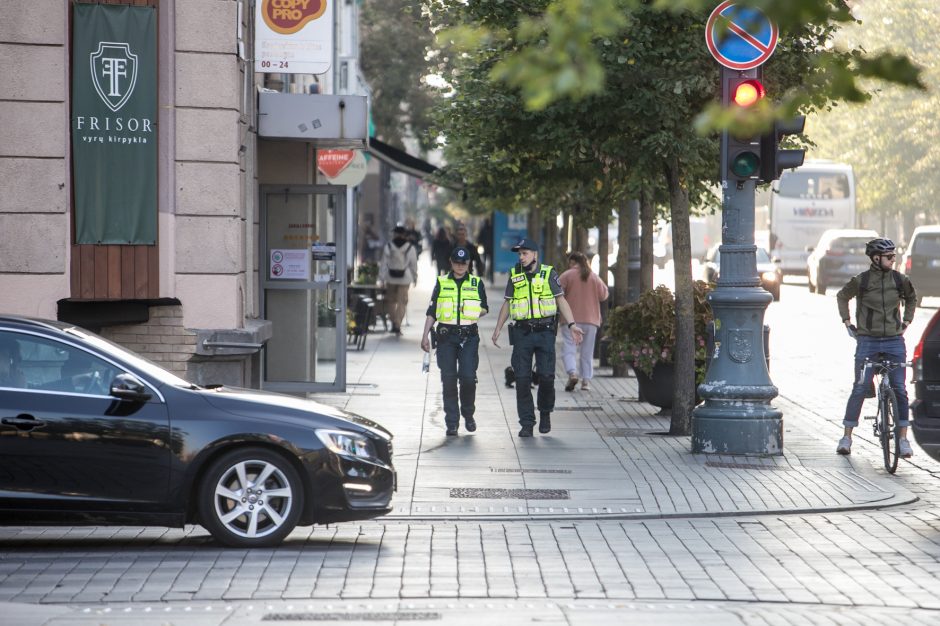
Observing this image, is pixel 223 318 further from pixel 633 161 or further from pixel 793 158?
pixel 793 158

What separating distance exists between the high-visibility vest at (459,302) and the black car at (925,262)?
922 inches

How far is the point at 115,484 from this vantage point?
829cm

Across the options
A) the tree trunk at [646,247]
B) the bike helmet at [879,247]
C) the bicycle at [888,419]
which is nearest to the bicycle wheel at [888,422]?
the bicycle at [888,419]

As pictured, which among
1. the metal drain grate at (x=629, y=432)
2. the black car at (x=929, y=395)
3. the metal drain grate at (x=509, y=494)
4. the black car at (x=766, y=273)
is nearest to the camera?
the black car at (x=929, y=395)

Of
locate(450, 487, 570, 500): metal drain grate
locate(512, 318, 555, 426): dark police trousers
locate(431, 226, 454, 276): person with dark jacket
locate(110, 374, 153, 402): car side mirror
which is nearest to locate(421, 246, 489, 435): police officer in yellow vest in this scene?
locate(512, 318, 555, 426): dark police trousers

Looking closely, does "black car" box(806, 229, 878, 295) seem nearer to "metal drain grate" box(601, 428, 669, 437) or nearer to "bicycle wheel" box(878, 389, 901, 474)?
"metal drain grate" box(601, 428, 669, 437)

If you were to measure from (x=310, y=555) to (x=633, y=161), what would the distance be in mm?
6590

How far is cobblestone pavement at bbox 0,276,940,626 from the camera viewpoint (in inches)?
274

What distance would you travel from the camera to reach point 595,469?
1198 cm

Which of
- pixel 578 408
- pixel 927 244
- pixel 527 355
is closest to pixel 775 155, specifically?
pixel 527 355

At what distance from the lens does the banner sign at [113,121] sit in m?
13.5

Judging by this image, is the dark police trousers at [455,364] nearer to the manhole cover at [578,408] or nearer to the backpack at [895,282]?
the manhole cover at [578,408]

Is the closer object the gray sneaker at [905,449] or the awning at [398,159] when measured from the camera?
the gray sneaker at [905,449]

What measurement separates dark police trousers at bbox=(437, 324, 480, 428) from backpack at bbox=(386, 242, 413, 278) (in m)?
13.0
